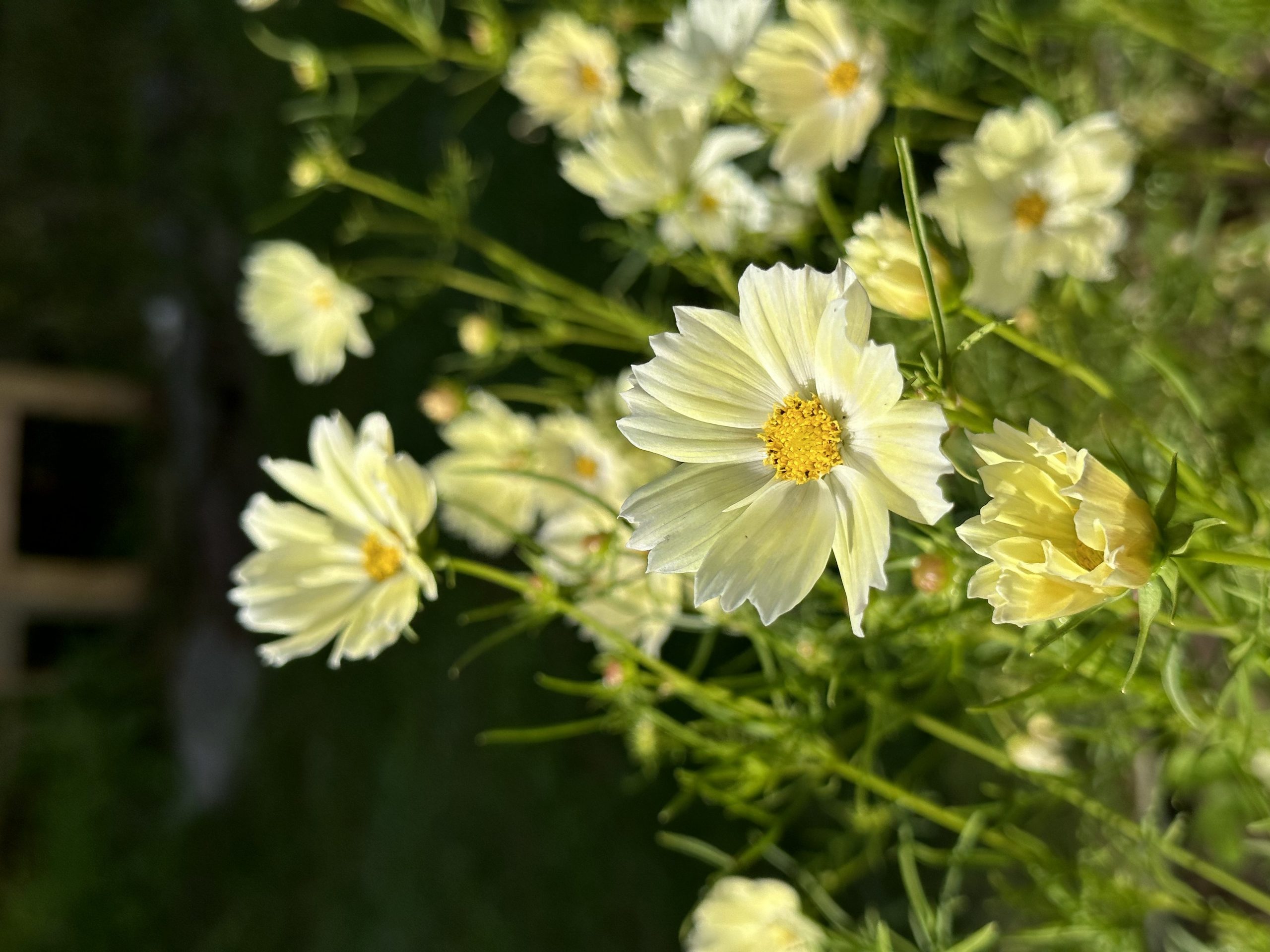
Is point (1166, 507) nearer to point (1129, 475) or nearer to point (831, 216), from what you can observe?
point (1129, 475)

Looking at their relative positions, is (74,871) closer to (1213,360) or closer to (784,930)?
(784,930)

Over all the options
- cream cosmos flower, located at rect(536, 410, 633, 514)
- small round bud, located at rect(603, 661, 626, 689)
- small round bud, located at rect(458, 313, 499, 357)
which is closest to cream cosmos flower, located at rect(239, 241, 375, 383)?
small round bud, located at rect(458, 313, 499, 357)

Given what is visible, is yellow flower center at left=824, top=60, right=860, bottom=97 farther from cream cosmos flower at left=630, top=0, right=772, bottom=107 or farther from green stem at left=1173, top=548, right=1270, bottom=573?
green stem at left=1173, top=548, right=1270, bottom=573

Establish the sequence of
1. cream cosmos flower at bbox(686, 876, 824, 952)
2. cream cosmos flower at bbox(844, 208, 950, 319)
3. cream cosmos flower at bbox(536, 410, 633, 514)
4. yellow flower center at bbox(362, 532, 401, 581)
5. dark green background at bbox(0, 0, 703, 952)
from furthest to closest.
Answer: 1. dark green background at bbox(0, 0, 703, 952)
2. cream cosmos flower at bbox(536, 410, 633, 514)
3. cream cosmos flower at bbox(686, 876, 824, 952)
4. yellow flower center at bbox(362, 532, 401, 581)
5. cream cosmos flower at bbox(844, 208, 950, 319)

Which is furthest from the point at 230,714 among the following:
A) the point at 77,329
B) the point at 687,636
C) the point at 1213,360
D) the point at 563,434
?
the point at 1213,360

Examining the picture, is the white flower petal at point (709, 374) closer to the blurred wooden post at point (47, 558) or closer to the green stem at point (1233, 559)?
the green stem at point (1233, 559)

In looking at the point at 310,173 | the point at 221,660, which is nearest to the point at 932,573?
the point at 310,173
